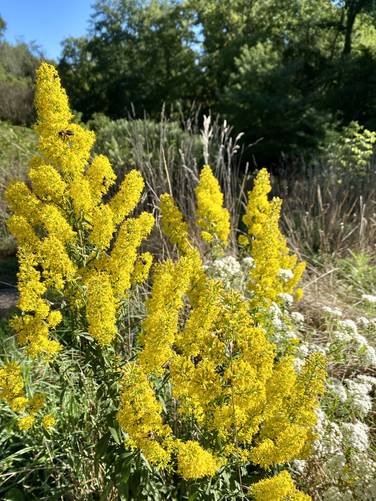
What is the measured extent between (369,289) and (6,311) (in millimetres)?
4295

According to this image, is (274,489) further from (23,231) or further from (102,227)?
(23,231)

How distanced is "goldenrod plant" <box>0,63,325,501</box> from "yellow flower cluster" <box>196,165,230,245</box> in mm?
595

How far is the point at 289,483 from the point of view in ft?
5.33

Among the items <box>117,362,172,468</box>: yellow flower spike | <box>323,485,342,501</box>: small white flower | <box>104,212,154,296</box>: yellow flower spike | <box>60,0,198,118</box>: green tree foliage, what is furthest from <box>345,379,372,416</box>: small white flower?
<box>60,0,198,118</box>: green tree foliage

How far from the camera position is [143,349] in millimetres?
2055

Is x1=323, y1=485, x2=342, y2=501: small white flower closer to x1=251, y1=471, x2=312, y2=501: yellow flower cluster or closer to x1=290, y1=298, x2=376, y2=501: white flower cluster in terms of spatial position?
x1=290, y1=298, x2=376, y2=501: white flower cluster

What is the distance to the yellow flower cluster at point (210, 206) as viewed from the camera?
2814 millimetres

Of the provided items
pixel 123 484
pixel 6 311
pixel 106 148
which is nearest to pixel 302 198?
pixel 106 148

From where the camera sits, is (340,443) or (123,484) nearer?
(123,484)

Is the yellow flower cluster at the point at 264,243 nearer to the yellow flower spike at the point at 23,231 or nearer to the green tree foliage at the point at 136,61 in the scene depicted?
the yellow flower spike at the point at 23,231

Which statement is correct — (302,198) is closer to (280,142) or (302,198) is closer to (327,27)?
(280,142)

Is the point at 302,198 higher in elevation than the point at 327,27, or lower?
lower

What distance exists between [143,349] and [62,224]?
0.65 metres

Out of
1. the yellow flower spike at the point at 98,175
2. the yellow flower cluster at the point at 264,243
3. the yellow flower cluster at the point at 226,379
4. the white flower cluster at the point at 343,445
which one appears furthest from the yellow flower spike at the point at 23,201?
the white flower cluster at the point at 343,445
